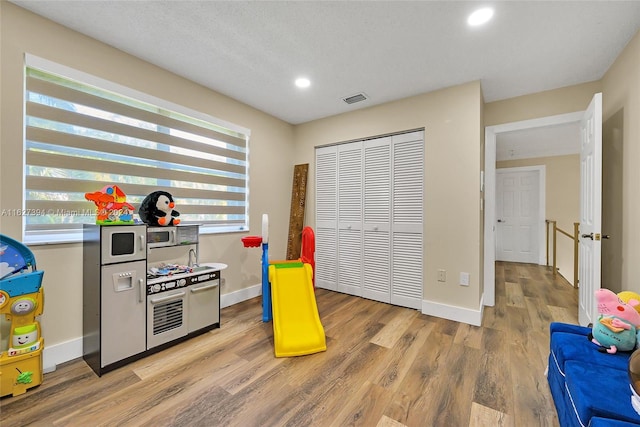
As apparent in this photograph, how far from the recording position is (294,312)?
2.29 meters

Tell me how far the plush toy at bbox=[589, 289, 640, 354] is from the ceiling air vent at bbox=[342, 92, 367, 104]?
2672 millimetres

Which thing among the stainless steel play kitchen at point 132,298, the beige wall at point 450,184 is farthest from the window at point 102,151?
the beige wall at point 450,184

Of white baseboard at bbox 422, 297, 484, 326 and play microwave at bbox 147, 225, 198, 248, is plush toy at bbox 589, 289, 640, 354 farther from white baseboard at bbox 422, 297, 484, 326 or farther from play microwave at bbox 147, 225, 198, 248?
play microwave at bbox 147, 225, 198, 248

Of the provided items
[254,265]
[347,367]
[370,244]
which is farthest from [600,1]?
[254,265]

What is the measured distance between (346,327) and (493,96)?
10.2 ft

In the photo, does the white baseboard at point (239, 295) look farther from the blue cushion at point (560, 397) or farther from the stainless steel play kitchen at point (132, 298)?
the blue cushion at point (560, 397)

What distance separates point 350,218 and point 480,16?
2408mm

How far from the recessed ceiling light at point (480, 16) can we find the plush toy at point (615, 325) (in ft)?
6.29

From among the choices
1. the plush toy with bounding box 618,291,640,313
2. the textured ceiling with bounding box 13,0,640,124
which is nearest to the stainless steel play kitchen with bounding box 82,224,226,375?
the textured ceiling with bounding box 13,0,640,124

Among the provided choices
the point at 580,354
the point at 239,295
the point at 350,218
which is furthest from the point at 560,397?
the point at 239,295

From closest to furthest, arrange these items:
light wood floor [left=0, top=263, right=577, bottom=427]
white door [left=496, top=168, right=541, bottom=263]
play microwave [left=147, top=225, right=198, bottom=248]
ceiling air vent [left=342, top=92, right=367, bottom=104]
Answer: light wood floor [left=0, top=263, right=577, bottom=427], play microwave [left=147, top=225, right=198, bottom=248], ceiling air vent [left=342, top=92, right=367, bottom=104], white door [left=496, top=168, right=541, bottom=263]

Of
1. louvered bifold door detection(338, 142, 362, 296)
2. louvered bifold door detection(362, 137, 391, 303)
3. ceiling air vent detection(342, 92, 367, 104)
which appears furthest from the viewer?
louvered bifold door detection(338, 142, 362, 296)

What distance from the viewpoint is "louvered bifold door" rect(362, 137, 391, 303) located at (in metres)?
3.25

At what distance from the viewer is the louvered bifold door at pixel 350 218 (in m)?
3.50
